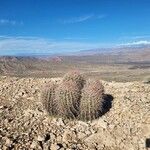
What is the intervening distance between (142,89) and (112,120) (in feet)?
8.40

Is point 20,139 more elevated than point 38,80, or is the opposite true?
point 38,80

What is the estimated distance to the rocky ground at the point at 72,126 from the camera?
334 inches

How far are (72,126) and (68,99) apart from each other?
75 cm

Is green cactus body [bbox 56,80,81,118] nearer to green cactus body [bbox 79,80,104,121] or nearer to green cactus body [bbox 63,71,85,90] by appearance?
green cactus body [bbox 79,80,104,121]

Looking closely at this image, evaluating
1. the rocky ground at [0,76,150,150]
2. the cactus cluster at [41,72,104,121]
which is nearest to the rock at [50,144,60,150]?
the rocky ground at [0,76,150,150]

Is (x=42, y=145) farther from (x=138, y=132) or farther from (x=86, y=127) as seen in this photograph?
(x=138, y=132)

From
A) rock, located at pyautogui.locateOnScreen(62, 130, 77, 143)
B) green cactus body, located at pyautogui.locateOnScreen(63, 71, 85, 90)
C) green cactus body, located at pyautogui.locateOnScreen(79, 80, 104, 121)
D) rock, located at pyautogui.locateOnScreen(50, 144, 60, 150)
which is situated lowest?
rock, located at pyautogui.locateOnScreen(50, 144, 60, 150)

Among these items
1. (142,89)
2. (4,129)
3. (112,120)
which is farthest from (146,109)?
(4,129)

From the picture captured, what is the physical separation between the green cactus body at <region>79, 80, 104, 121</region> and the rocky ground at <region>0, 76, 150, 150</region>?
212 millimetres

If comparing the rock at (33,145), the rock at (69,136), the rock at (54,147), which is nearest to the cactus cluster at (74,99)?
the rock at (69,136)

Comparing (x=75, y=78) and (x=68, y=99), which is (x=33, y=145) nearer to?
(x=68, y=99)

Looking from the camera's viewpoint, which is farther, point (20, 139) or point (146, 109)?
point (146, 109)

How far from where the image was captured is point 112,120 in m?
9.72

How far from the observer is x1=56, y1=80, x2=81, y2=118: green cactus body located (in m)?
9.38
